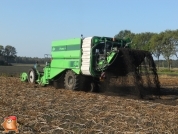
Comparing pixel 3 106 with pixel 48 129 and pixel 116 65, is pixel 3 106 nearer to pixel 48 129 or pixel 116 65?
pixel 48 129

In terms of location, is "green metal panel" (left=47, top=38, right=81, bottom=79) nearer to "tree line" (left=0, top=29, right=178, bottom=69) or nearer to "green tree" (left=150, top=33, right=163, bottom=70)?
"tree line" (left=0, top=29, right=178, bottom=69)

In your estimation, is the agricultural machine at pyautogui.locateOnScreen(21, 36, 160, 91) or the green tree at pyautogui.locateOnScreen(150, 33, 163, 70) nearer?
the agricultural machine at pyautogui.locateOnScreen(21, 36, 160, 91)

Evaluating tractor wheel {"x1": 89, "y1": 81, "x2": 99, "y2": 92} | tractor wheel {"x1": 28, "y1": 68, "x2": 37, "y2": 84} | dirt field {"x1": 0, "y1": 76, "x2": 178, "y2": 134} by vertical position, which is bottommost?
dirt field {"x1": 0, "y1": 76, "x2": 178, "y2": 134}

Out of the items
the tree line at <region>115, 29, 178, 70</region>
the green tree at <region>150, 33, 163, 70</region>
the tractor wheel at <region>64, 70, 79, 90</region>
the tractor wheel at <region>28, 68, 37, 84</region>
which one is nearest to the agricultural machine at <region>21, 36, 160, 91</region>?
the tractor wheel at <region>64, 70, 79, 90</region>

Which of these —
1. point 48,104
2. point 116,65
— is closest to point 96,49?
point 116,65

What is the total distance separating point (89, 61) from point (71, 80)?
1747 mm

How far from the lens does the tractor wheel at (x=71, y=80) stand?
13781 millimetres

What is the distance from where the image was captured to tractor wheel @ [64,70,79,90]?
13.8 m

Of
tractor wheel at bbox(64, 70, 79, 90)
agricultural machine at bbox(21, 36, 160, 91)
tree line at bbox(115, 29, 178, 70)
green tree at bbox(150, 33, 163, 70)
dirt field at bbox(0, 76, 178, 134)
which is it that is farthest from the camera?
green tree at bbox(150, 33, 163, 70)

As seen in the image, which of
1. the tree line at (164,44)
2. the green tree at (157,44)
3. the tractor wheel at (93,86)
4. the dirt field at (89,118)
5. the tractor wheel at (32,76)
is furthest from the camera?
the green tree at (157,44)

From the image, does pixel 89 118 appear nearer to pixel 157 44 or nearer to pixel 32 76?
pixel 32 76

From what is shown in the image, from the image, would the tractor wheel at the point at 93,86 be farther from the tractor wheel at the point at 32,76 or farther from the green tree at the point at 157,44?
the green tree at the point at 157,44

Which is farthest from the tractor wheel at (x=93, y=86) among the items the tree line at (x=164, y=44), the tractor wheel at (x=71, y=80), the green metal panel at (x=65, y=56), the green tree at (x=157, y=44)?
the green tree at (x=157, y=44)

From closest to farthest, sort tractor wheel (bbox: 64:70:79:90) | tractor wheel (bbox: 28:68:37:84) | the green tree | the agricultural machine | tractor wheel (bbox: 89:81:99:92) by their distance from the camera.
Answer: the agricultural machine < tractor wheel (bbox: 64:70:79:90) < tractor wheel (bbox: 89:81:99:92) < tractor wheel (bbox: 28:68:37:84) < the green tree
